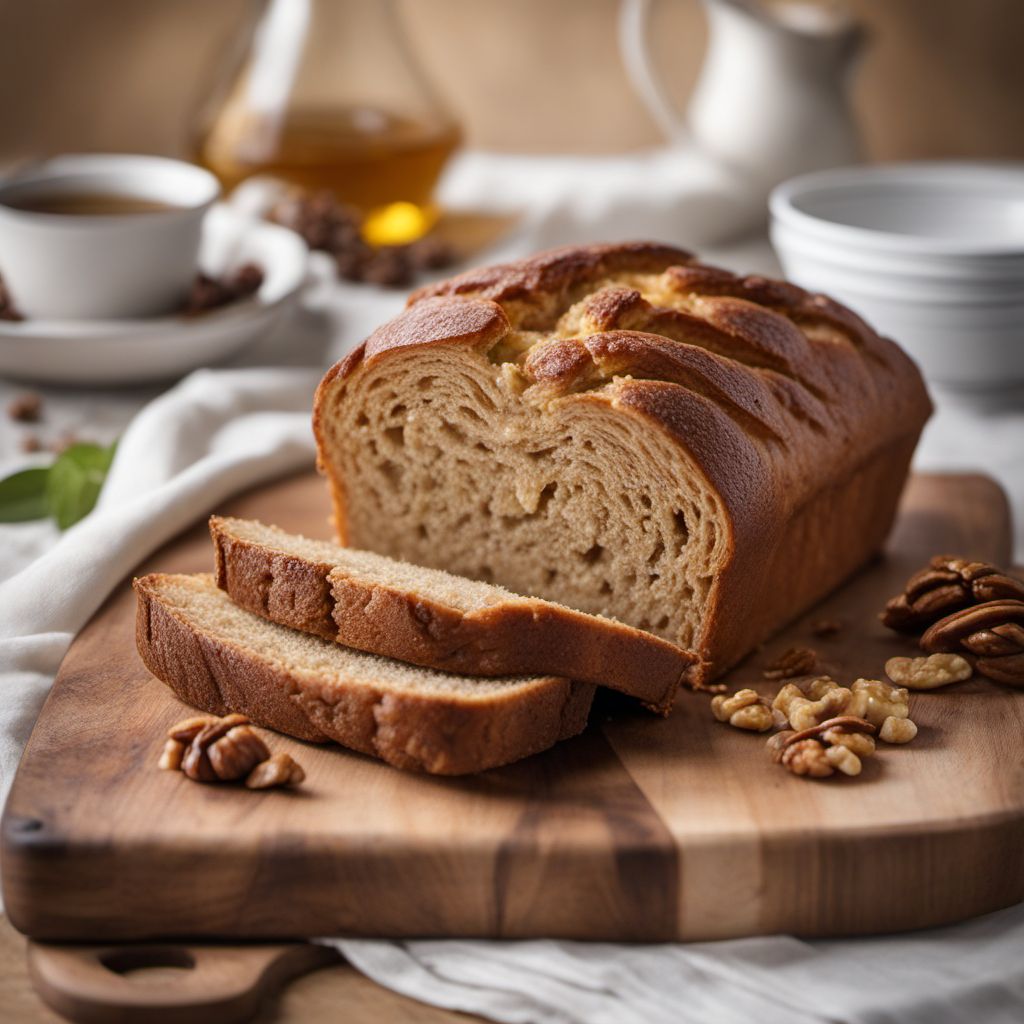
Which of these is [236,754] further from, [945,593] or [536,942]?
[945,593]

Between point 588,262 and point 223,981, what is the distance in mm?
1704

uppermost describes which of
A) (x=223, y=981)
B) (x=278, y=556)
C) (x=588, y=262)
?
(x=588, y=262)

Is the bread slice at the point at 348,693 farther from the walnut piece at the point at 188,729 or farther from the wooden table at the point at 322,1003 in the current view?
the wooden table at the point at 322,1003

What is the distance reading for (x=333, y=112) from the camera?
5.43 meters

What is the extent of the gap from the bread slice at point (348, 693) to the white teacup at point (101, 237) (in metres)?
1.82

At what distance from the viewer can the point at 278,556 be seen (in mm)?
2730

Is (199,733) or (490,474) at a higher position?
(490,474)

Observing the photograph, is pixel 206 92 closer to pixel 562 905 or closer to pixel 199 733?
pixel 199 733

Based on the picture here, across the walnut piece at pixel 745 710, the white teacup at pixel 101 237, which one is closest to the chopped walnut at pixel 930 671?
the walnut piece at pixel 745 710

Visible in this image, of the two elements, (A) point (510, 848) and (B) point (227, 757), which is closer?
(A) point (510, 848)

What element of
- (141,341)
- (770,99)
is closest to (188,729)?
(141,341)

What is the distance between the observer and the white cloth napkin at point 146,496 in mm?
2838

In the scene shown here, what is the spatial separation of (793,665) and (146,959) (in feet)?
4.39

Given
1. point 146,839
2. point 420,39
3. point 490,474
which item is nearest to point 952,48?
point 420,39
